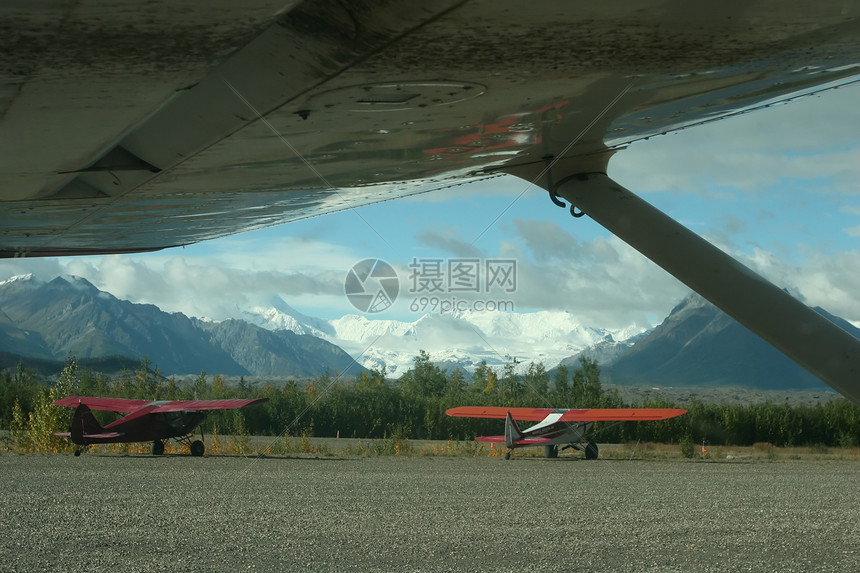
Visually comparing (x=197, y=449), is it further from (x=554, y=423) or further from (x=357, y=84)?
(x=357, y=84)

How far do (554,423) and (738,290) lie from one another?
24.3 meters

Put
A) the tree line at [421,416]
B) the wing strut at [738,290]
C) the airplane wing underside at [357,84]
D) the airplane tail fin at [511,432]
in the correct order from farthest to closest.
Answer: the tree line at [421,416] → the airplane tail fin at [511,432] → the wing strut at [738,290] → the airplane wing underside at [357,84]

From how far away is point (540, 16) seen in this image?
2035 millimetres

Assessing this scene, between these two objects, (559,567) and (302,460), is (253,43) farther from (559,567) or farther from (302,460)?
(302,460)

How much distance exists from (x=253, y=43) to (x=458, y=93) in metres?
0.90

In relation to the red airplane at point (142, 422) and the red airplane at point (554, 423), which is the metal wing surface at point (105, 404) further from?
the red airplane at point (554, 423)

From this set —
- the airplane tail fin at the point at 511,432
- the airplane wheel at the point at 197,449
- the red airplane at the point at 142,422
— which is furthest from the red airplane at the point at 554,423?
the red airplane at the point at 142,422

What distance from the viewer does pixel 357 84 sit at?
2.52m

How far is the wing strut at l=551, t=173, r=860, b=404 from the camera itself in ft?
10.1

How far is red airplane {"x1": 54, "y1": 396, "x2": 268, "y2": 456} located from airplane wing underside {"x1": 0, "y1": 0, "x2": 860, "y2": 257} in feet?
60.0

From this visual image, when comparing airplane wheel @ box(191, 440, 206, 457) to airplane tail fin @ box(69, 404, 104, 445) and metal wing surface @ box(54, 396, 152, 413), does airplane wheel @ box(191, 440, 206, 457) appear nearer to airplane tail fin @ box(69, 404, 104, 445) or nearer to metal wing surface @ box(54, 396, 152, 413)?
metal wing surface @ box(54, 396, 152, 413)

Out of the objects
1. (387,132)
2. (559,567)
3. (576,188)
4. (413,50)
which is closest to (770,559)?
(559,567)

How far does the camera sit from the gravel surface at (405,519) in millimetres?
9711

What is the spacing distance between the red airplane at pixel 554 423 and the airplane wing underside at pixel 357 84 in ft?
72.7
